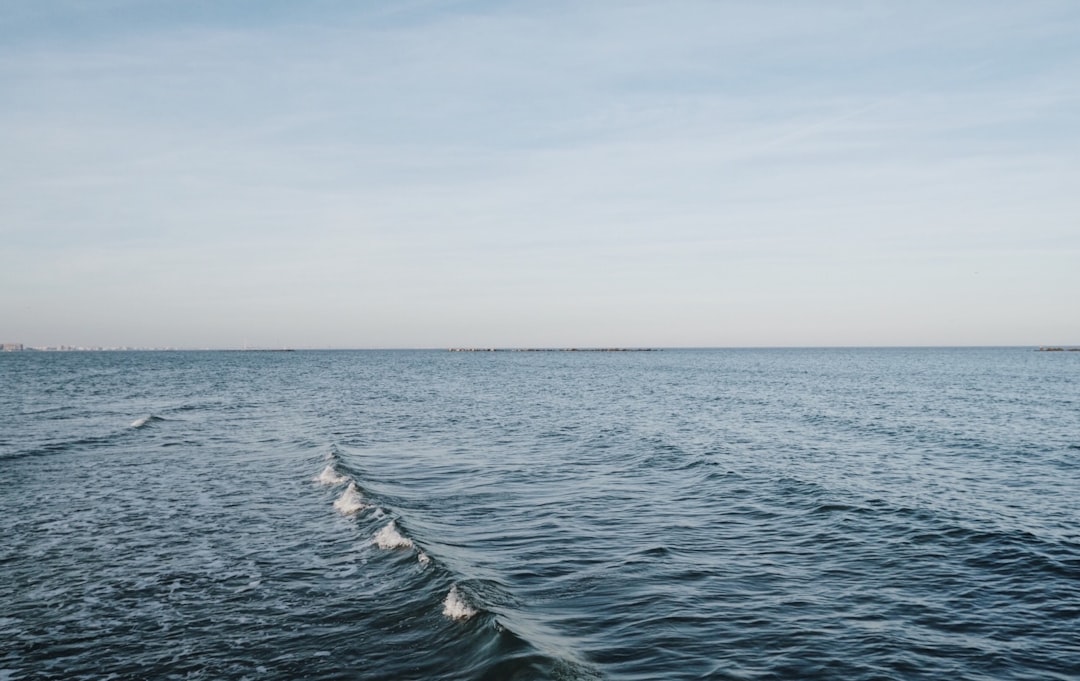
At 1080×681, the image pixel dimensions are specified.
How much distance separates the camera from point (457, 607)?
14.0 m

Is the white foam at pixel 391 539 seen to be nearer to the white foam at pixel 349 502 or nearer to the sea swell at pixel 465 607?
the sea swell at pixel 465 607

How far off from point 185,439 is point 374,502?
20.4 meters

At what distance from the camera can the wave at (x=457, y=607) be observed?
44.9 feet

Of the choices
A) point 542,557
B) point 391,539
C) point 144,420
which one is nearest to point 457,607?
point 542,557

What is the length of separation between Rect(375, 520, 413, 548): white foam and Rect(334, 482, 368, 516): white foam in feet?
9.47

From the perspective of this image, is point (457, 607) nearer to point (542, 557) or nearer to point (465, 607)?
point (465, 607)

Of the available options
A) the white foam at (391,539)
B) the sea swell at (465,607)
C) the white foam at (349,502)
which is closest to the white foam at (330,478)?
the white foam at (349,502)

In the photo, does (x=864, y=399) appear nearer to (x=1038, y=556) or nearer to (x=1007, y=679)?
(x=1038, y=556)

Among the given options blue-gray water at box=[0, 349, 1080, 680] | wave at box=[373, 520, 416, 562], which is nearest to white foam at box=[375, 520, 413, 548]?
wave at box=[373, 520, 416, 562]

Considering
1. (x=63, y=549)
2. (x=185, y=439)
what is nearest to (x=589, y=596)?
(x=63, y=549)

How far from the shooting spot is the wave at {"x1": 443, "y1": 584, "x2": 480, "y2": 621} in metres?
13.7

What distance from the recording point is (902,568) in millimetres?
16625

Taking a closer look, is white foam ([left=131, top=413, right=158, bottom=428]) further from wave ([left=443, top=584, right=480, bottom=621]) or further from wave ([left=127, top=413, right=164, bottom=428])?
wave ([left=443, top=584, right=480, bottom=621])

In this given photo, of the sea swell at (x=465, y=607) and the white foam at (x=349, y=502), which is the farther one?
the white foam at (x=349, y=502)
